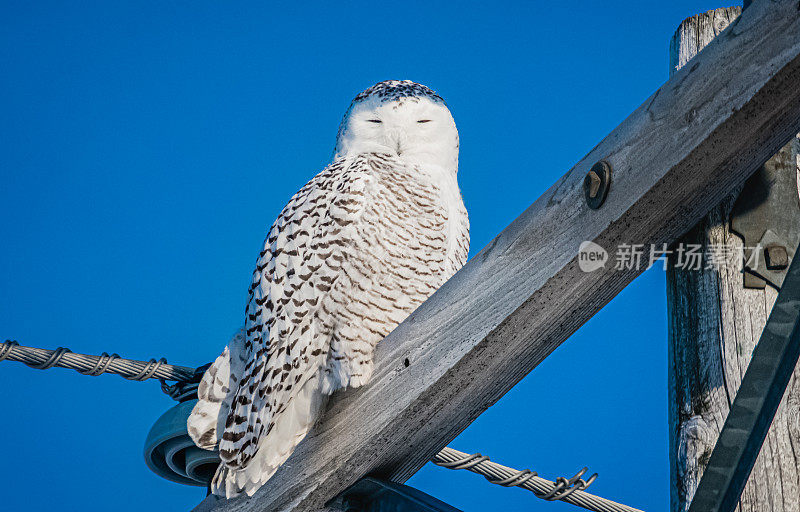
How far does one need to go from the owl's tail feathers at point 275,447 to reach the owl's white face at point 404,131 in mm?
821

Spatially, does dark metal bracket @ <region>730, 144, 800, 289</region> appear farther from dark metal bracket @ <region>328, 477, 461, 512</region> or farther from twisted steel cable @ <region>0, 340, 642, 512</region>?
twisted steel cable @ <region>0, 340, 642, 512</region>

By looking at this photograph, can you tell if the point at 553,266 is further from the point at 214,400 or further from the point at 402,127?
the point at 402,127

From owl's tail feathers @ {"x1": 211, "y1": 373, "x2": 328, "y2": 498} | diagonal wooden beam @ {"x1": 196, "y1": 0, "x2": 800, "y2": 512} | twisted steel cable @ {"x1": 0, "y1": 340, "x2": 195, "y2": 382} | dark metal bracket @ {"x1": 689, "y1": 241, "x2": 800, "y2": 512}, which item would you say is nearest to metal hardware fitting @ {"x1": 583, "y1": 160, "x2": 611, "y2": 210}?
diagonal wooden beam @ {"x1": 196, "y1": 0, "x2": 800, "y2": 512}

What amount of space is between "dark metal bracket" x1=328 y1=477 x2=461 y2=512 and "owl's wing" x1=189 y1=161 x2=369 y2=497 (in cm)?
20

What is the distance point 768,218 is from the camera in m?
1.19

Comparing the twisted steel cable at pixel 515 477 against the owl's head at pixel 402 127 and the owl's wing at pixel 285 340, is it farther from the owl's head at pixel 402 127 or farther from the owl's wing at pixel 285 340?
the owl's head at pixel 402 127

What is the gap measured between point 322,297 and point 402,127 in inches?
27.6

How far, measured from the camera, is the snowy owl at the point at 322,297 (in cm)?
152

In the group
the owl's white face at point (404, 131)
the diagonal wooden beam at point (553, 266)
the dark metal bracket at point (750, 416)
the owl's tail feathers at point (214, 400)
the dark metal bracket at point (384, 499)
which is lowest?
the dark metal bracket at point (750, 416)

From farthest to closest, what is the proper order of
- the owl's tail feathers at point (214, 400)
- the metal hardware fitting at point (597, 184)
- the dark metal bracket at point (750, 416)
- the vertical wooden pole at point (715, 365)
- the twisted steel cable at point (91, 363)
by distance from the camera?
1. the twisted steel cable at point (91, 363)
2. the owl's tail feathers at point (214, 400)
3. the vertical wooden pole at point (715, 365)
4. the metal hardware fitting at point (597, 184)
5. the dark metal bracket at point (750, 416)

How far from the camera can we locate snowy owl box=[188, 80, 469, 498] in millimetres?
1518

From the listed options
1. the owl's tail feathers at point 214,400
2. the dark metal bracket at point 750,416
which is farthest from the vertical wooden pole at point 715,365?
the owl's tail feathers at point 214,400

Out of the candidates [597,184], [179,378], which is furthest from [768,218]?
[179,378]

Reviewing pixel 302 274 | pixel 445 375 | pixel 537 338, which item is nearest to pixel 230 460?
pixel 302 274
